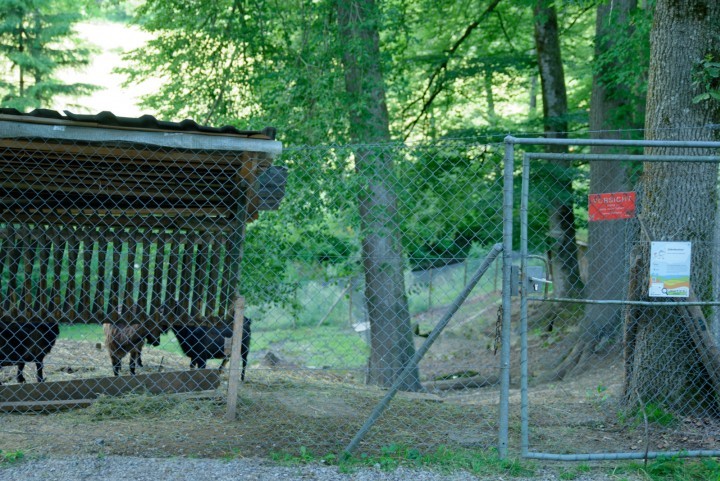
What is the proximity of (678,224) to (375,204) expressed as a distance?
561 centimetres

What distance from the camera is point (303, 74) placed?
38.5ft

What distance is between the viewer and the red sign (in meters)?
5.64

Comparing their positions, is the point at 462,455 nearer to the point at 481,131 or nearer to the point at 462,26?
the point at 481,131

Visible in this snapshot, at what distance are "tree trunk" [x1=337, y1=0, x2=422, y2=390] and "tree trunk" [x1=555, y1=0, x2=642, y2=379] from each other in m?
3.31

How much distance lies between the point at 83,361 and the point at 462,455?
6.92 metres

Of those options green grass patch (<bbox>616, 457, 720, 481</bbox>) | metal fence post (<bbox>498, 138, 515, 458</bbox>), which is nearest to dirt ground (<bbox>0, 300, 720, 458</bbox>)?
green grass patch (<bbox>616, 457, 720, 481</bbox>)

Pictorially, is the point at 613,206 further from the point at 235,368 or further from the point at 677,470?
→ the point at 235,368

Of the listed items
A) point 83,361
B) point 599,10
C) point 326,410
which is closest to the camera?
point 326,410

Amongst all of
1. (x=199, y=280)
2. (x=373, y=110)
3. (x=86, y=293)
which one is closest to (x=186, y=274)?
(x=199, y=280)

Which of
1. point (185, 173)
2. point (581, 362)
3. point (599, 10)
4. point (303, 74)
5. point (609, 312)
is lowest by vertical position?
point (581, 362)

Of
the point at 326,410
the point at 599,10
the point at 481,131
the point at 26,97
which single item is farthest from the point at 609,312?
the point at 26,97

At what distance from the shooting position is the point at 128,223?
7.43m

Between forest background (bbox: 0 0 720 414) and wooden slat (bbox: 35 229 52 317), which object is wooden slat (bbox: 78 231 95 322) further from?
forest background (bbox: 0 0 720 414)

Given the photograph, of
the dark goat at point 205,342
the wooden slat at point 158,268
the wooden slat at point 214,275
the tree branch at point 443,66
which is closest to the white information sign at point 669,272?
the wooden slat at point 214,275
